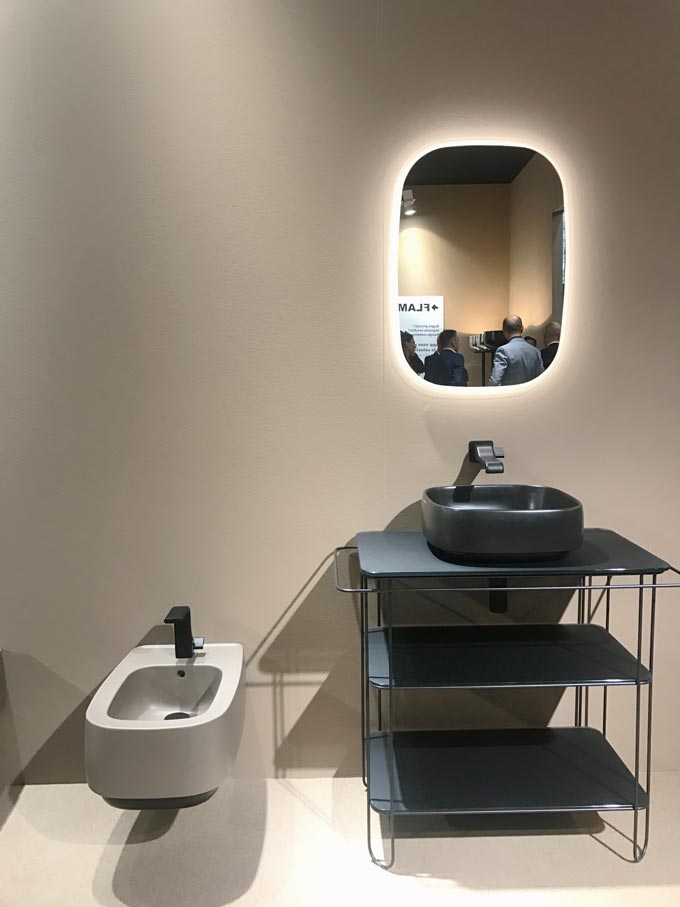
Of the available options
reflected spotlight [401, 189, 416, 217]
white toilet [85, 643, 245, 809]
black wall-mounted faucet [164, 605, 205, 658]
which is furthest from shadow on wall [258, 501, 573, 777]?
reflected spotlight [401, 189, 416, 217]

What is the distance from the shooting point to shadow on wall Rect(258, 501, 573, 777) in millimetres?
2025

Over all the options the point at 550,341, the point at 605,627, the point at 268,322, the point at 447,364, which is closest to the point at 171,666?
the point at 268,322

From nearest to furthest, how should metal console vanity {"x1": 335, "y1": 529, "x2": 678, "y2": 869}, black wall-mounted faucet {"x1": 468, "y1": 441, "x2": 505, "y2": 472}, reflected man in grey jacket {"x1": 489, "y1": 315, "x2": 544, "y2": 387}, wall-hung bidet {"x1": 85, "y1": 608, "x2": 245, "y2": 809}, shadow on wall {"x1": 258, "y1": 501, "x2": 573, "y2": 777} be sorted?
wall-hung bidet {"x1": 85, "y1": 608, "x2": 245, "y2": 809}, metal console vanity {"x1": 335, "y1": 529, "x2": 678, "y2": 869}, black wall-mounted faucet {"x1": 468, "y1": 441, "x2": 505, "y2": 472}, reflected man in grey jacket {"x1": 489, "y1": 315, "x2": 544, "y2": 387}, shadow on wall {"x1": 258, "y1": 501, "x2": 573, "y2": 777}

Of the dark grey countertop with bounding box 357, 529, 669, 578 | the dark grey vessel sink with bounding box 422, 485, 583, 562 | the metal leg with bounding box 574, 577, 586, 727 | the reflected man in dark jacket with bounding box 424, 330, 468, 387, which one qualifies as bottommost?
the metal leg with bounding box 574, 577, 586, 727

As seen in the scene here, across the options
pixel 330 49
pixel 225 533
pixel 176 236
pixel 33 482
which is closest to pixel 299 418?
pixel 225 533

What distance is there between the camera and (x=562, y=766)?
6.15 ft

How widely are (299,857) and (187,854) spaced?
294 millimetres

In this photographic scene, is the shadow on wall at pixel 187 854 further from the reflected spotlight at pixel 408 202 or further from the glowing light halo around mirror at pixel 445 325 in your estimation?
the reflected spotlight at pixel 408 202

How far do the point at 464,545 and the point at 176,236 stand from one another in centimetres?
115

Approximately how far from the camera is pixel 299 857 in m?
1.74

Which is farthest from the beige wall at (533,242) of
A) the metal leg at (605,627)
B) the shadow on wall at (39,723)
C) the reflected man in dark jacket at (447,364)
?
the shadow on wall at (39,723)

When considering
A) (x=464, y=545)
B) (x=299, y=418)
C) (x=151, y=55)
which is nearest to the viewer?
(x=464, y=545)

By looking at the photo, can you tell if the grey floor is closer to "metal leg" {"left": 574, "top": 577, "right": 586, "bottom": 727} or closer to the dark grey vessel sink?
"metal leg" {"left": 574, "top": 577, "right": 586, "bottom": 727}

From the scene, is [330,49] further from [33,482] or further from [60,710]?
[60,710]
